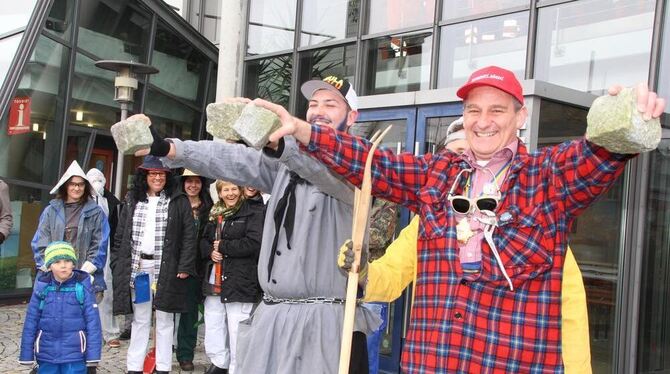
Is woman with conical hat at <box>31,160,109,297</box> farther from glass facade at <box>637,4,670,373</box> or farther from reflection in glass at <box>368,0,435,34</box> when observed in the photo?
glass facade at <box>637,4,670,373</box>

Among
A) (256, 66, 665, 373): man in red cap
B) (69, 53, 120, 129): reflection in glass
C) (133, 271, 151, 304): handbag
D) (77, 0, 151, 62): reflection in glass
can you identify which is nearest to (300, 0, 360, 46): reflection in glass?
(77, 0, 151, 62): reflection in glass

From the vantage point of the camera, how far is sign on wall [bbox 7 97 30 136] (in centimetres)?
902

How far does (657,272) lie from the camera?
5762mm

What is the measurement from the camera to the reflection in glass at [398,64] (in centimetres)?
823

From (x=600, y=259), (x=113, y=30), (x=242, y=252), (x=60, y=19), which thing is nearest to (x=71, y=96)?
(x=60, y=19)

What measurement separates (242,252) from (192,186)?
1.03m

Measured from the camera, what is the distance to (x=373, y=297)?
2.29 m

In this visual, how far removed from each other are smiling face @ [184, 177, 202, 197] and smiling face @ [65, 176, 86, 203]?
0.90m

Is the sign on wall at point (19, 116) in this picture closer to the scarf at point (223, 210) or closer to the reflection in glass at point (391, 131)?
the scarf at point (223, 210)

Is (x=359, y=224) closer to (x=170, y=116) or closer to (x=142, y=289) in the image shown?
(x=142, y=289)

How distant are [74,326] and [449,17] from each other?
17.3 feet

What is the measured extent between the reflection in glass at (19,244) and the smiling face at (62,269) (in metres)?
4.37

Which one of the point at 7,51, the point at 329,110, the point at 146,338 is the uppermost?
the point at 7,51

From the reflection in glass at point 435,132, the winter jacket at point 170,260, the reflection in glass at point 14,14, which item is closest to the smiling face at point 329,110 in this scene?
the reflection in glass at point 435,132
